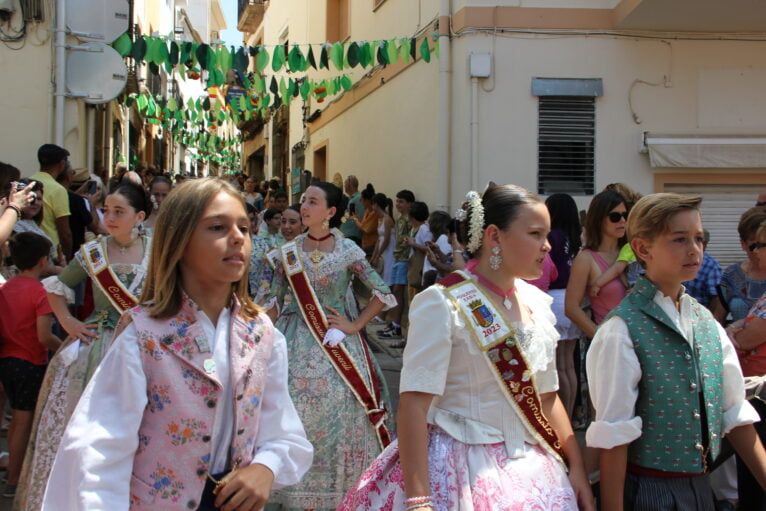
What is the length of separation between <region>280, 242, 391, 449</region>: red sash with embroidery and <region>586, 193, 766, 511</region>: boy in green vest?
2152 mm

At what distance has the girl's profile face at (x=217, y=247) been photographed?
84.2 inches

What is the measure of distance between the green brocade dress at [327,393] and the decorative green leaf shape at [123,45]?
5898 millimetres

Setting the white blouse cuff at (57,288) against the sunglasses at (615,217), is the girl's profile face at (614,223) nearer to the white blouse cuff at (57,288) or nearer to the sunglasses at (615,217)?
the sunglasses at (615,217)

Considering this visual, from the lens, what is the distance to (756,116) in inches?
357

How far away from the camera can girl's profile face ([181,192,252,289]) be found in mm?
2139

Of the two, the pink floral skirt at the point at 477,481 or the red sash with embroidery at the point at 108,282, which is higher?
the red sash with embroidery at the point at 108,282

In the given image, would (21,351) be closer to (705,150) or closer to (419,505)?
(419,505)

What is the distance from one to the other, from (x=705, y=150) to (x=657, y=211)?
6.98 metres

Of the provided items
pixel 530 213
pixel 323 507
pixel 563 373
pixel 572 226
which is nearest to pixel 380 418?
pixel 323 507

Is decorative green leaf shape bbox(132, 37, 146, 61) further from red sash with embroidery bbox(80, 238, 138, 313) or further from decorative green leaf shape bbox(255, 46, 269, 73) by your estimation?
red sash with embroidery bbox(80, 238, 138, 313)

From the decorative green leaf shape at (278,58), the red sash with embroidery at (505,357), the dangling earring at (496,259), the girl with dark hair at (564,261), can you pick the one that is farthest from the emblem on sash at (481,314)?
the decorative green leaf shape at (278,58)

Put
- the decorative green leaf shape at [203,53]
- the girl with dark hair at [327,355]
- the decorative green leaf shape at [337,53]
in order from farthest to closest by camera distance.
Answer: the decorative green leaf shape at [337,53] < the decorative green leaf shape at [203,53] < the girl with dark hair at [327,355]

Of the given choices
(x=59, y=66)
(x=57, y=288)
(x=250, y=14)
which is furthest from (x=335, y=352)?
(x=250, y=14)

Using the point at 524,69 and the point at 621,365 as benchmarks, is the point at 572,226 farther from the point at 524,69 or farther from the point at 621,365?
the point at 524,69
